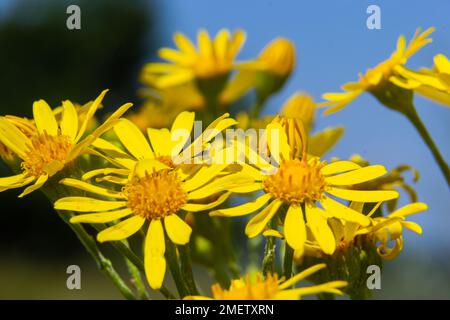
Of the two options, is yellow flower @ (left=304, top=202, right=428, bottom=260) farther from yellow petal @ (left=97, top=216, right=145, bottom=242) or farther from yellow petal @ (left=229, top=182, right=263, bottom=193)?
yellow petal @ (left=97, top=216, right=145, bottom=242)

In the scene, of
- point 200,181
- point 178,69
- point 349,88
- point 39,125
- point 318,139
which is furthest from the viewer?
point 178,69

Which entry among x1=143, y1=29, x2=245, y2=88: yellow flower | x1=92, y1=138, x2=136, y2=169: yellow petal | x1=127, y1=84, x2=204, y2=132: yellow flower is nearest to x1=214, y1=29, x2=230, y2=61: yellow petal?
x1=143, y1=29, x2=245, y2=88: yellow flower

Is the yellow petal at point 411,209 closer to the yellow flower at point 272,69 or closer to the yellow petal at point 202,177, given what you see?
the yellow petal at point 202,177

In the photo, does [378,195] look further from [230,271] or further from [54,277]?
[54,277]

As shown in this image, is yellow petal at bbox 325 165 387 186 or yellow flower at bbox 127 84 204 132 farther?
yellow flower at bbox 127 84 204 132

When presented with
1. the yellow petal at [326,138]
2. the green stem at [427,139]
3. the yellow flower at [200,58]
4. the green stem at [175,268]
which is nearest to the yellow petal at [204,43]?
the yellow flower at [200,58]

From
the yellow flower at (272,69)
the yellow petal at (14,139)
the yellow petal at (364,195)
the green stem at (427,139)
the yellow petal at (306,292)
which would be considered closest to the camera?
the yellow petal at (306,292)
